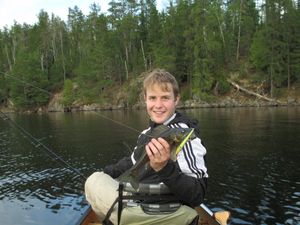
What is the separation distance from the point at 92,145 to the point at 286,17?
5016 centimetres

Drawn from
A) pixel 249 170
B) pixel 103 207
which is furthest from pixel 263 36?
pixel 103 207

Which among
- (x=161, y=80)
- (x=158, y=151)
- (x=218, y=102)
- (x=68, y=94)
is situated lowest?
(x=218, y=102)

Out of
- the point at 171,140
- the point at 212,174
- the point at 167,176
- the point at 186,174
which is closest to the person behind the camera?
the point at 171,140

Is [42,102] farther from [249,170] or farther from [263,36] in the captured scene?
[249,170]

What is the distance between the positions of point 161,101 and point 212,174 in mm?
13355

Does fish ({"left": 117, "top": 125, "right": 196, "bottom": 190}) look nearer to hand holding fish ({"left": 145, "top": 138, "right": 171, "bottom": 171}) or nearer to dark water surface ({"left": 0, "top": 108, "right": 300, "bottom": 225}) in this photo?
hand holding fish ({"left": 145, "top": 138, "right": 171, "bottom": 171})

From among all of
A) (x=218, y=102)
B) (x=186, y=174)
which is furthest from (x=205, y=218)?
(x=218, y=102)

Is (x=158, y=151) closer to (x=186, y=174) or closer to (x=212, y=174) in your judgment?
(x=186, y=174)

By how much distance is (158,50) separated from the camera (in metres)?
74.4

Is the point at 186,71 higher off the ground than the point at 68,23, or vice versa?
the point at 68,23

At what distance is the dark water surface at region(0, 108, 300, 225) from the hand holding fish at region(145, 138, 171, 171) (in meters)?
1.89

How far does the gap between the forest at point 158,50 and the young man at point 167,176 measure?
62.1 meters

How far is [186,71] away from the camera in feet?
245

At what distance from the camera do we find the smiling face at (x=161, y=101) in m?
4.95
